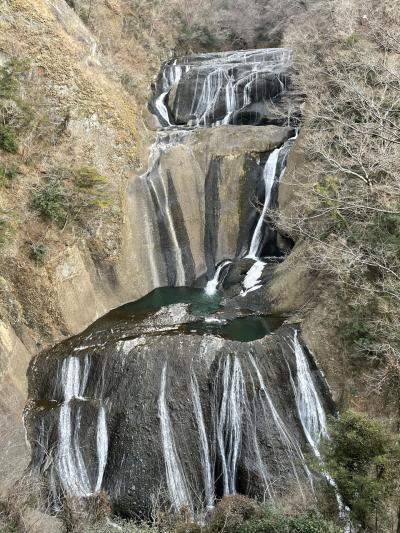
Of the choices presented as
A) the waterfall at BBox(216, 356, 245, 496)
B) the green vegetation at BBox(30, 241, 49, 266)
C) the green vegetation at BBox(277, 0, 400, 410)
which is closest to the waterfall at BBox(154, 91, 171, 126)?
the green vegetation at BBox(277, 0, 400, 410)

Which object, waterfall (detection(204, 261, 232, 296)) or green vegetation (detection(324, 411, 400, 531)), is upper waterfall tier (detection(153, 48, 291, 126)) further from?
green vegetation (detection(324, 411, 400, 531))

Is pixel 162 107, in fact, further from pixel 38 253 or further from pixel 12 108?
pixel 38 253

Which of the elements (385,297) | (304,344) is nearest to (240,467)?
(304,344)

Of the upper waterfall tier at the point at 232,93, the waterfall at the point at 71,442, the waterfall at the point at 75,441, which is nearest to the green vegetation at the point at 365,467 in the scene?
the waterfall at the point at 75,441

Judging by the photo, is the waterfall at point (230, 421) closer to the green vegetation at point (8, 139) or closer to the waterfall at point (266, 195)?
the waterfall at point (266, 195)

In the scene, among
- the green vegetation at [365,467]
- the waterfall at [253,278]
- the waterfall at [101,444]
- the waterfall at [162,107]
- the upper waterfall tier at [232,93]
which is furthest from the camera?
the waterfall at [162,107]
